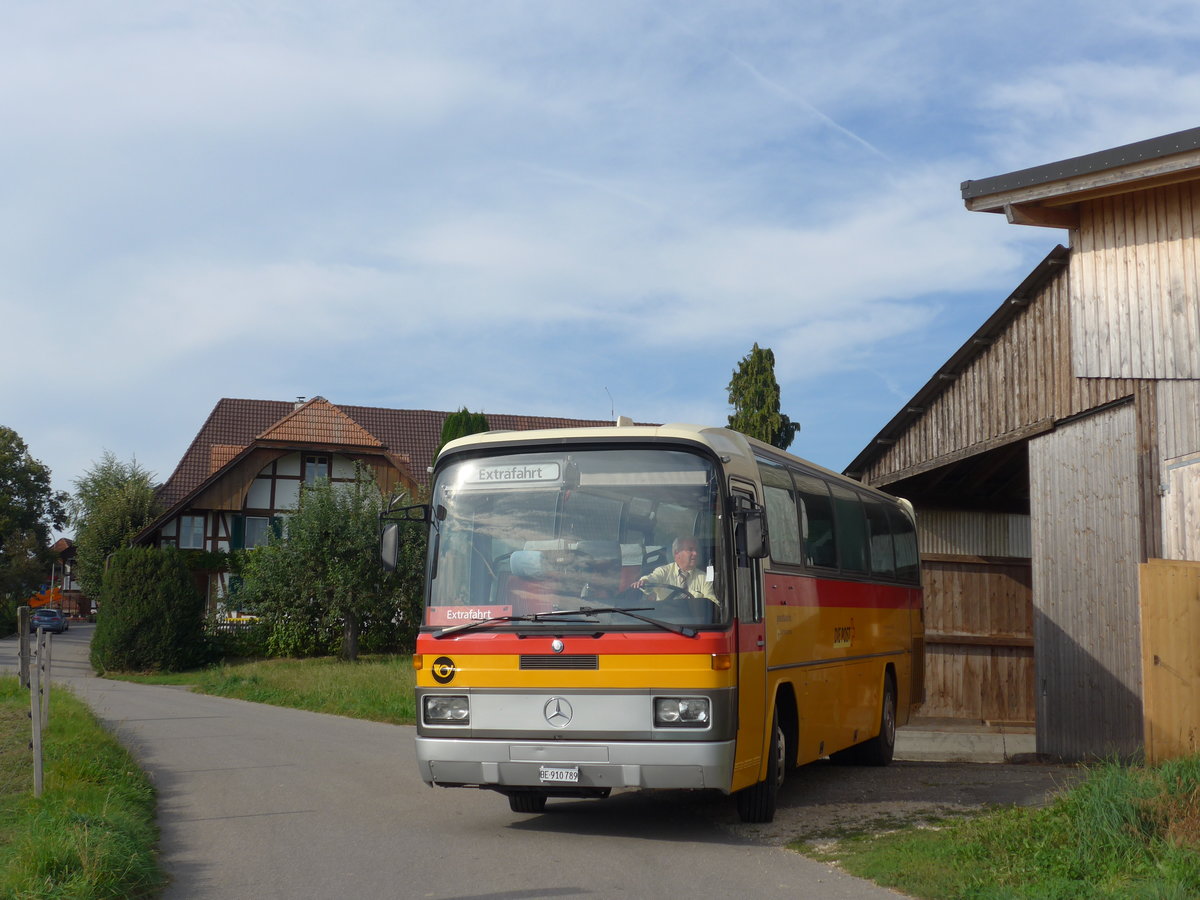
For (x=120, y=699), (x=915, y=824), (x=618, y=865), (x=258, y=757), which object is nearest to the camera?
(x=618, y=865)

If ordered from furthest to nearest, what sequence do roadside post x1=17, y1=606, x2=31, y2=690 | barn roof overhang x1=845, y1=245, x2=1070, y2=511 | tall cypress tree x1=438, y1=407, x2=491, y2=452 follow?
tall cypress tree x1=438, y1=407, x2=491, y2=452 → barn roof overhang x1=845, y1=245, x2=1070, y2=511 → roadside post x1=17, y1=606, x2=31, y2=690

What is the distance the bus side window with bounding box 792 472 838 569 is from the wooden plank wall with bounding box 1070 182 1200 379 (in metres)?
3.56

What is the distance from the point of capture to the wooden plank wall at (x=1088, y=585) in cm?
1385

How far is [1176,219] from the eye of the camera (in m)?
13.0

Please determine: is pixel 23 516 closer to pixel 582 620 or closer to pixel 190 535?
pixel 190 535

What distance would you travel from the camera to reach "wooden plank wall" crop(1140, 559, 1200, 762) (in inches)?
416

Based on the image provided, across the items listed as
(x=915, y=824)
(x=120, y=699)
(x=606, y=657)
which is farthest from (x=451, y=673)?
(x=120, y=699)

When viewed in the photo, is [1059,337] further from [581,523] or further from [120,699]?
[120,699]

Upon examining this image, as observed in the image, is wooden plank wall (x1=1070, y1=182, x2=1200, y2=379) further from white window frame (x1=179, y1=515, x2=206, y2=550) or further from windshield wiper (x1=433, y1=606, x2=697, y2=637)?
white window frame (x1=179, y1=515, x2=206, y2=550)

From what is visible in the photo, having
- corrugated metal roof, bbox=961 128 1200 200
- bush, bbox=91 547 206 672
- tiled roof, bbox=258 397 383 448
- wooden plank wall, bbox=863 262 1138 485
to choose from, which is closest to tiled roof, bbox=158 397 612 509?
tiled roof, bbox=258 397 383 448

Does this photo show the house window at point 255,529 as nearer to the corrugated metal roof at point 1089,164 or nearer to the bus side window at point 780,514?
the corrugated metal roof at point 1089,164

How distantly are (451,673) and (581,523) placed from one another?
1.40 metres

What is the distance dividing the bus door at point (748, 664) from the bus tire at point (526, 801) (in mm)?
1923

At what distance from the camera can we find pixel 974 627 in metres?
22.2
